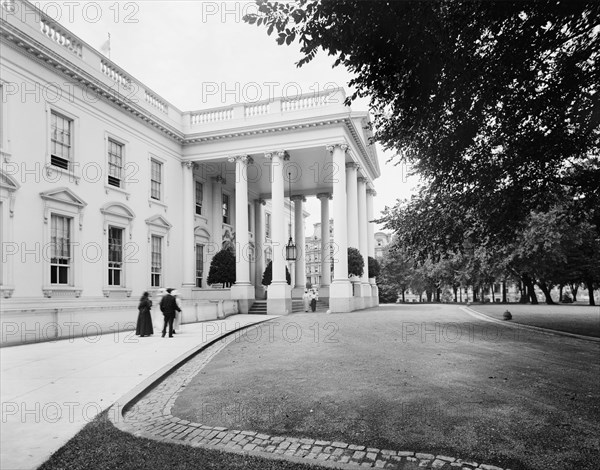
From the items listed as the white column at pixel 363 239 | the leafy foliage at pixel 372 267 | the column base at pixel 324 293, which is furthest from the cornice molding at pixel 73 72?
the leafy foliage at pixel 372 267

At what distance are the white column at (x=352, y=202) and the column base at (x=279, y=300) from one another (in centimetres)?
688

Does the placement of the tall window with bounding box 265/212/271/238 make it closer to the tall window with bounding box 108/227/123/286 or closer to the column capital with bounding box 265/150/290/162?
the column capital with bounding box 265/150/290/162

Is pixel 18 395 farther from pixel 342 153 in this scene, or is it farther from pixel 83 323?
pixel 342 153

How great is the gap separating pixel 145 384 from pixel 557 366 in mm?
8040

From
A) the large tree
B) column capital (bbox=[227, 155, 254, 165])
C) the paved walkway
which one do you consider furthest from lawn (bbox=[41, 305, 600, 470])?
column capital (bbox=[227, 155, 254, 165])

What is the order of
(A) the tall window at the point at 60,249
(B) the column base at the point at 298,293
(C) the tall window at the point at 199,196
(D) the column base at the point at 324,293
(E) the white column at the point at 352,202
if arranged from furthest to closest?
1. (B) the column base at the point at 298,293
2. (D) the column base at the point at 324,293
3. (C) the tall window at the point at 199,196
4. (E) the white column at the point at 352,202
5. (A) the tall window at the point at 60,249

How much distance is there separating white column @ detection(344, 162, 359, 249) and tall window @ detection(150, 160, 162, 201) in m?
12.0

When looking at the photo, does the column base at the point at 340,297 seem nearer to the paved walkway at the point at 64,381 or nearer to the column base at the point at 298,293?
the column base at the point at 298,293

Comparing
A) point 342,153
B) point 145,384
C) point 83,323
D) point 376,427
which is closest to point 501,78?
point 376,427

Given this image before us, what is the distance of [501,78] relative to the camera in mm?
6559

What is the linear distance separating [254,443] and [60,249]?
1616cm

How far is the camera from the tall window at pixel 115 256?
21.0m

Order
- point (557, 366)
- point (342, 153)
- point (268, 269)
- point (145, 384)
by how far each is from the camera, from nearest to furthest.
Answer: point (145, 384)
point (557, 366)
point (342, 153)
point (268, 269)

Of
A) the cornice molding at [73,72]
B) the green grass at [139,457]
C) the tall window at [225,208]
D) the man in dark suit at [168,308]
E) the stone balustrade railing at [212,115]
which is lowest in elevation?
the green grass at [139,457]
